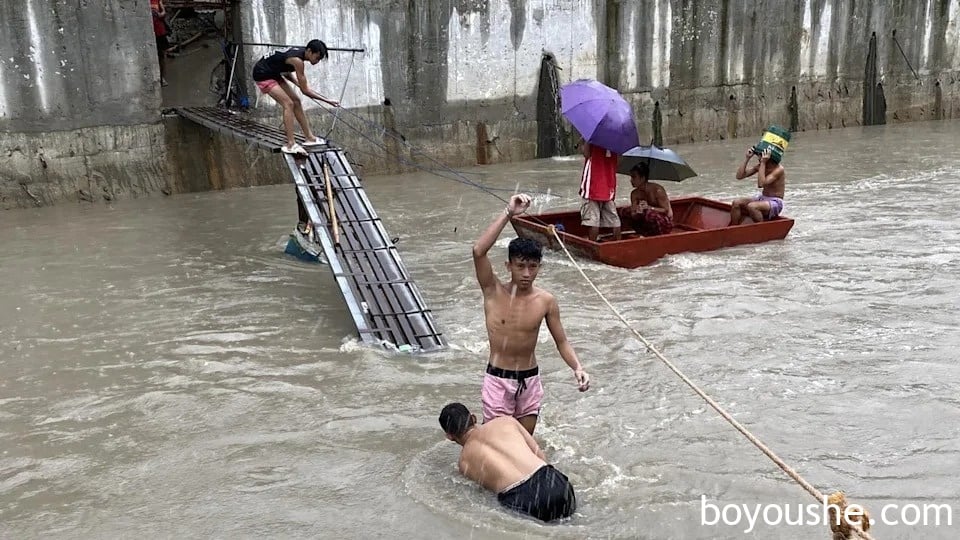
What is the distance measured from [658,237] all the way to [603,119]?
1.39 m

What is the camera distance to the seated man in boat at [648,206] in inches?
377

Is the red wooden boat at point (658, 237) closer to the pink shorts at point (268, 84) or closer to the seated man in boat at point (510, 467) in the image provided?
the pink shorts at point (268, 84)

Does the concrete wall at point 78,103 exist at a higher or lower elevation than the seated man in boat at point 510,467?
higher

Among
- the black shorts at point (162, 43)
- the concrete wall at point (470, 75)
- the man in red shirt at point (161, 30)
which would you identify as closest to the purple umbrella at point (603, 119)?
the concrete wall at point (470, 75)

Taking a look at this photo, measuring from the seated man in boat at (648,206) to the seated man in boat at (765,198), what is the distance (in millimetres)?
877

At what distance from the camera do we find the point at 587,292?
324 inches

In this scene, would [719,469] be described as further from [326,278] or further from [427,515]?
[326,278]

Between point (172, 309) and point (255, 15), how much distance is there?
273 inches

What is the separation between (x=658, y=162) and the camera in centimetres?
959

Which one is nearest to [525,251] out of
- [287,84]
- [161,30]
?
[287,84]

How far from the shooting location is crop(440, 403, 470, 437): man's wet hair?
4.49 metres

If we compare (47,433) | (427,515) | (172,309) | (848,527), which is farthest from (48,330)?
(848,527)

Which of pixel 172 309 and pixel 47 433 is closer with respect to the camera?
pixel 47 433

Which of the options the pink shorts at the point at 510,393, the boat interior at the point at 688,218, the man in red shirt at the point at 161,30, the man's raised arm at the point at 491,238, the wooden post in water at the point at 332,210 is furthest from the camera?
the man in red shirt at the point at 161,30
